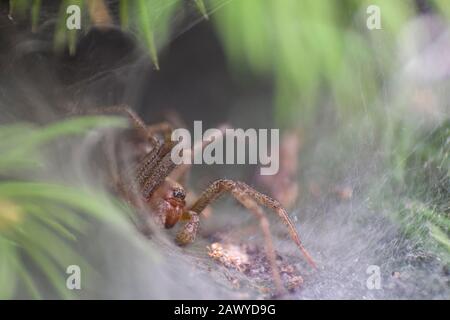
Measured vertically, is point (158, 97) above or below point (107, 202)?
above

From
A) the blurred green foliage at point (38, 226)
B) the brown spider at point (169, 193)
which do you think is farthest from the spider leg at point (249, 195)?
the blurred green foliage at point (38, 226)

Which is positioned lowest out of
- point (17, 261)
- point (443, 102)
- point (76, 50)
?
point (17, 261)

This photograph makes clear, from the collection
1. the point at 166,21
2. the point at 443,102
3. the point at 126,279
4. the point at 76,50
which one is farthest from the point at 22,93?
the point at 443,102

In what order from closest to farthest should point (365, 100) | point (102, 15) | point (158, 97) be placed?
point (102, 15) < point (365, 100) < point (158, 97)

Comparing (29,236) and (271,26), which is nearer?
(29,236)

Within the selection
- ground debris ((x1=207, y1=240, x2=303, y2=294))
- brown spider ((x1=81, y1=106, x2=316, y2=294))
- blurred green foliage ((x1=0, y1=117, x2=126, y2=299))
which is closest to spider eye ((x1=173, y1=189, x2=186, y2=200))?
brown spider ((x1=81, y1=106, x2=316, y2=294))

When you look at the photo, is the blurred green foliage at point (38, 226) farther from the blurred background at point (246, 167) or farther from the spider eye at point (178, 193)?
the spider eye at point (178, 193)

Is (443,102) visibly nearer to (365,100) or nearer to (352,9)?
(365,100)
